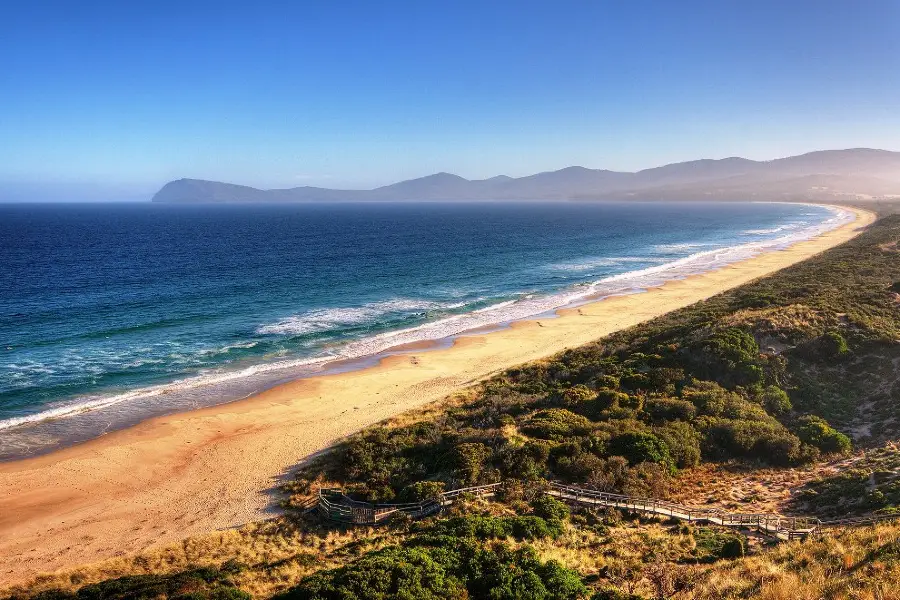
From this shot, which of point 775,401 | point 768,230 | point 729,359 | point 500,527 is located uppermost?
point 768,230

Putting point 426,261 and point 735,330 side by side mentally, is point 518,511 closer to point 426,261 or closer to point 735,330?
point 735,330

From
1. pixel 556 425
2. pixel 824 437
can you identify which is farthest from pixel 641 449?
pixel 824 437

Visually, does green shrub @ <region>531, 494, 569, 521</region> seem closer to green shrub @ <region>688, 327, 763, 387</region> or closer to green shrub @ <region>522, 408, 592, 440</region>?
green shrub @ <region>522, 408, 592, 440</region>

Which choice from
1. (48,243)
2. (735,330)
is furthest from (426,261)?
(48,243)

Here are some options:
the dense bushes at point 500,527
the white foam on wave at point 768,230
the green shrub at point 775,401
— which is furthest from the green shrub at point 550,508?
the white foam on wave at point 768,230

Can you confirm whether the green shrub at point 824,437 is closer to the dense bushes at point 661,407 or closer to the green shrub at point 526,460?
the dense bushes at point 661,407

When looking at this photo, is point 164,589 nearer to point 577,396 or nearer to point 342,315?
point 577,396
